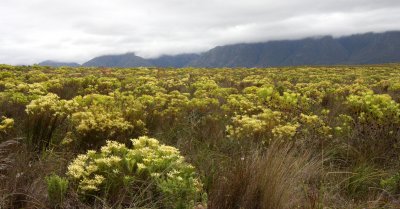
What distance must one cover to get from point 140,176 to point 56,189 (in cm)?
90

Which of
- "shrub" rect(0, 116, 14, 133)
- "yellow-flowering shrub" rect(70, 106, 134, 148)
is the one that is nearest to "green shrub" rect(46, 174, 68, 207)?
"yellow-flowering shrub" rect(70, 106, 134, 148)

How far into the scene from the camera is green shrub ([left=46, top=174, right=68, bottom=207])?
3949mm

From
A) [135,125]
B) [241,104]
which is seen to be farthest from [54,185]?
[241,104]

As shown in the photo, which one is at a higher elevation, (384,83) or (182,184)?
(182,184)

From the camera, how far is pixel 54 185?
396 cm

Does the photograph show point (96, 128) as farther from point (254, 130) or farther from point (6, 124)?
point (254, 130)

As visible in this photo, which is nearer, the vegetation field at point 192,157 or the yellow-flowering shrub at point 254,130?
the vegetation field at point 192,157

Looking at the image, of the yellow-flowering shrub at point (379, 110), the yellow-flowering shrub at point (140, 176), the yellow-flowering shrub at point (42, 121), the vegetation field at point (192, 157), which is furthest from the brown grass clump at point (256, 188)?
the yellow-flowering shrub at point (379, 110)

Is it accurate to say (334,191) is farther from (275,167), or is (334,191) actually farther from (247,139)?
(247,139)

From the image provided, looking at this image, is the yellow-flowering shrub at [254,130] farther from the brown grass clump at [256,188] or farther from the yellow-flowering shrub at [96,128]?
the brown grass clump at [256,188]

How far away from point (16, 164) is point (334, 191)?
3.98 meters

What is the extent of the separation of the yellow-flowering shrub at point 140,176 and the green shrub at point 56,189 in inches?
6.2

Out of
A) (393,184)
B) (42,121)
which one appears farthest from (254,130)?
(42,121)

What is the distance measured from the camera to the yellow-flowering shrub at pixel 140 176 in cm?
391
